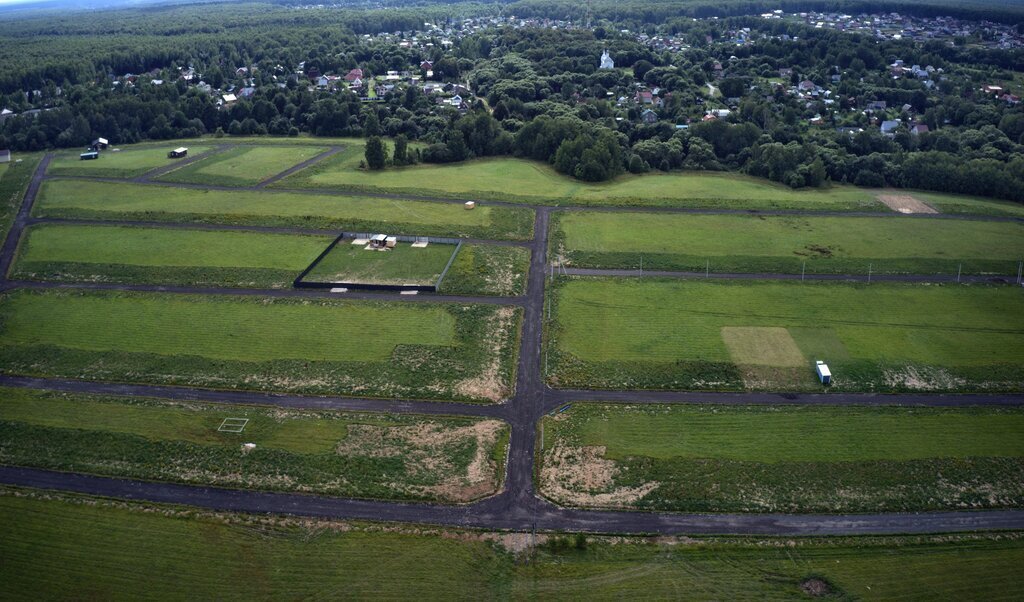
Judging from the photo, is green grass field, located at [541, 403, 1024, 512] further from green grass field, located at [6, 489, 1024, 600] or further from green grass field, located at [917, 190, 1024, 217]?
green grass field, located at [917, 190, 1024, 217]

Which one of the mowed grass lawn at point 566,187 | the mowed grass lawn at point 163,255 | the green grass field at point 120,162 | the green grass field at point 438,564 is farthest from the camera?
the green grass field at point 120,162

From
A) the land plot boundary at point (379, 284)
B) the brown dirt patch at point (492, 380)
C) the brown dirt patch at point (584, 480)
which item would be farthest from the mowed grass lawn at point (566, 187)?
the brown dirt patch at point (584, 480)

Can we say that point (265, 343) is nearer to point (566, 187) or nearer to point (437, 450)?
point (437, 450)

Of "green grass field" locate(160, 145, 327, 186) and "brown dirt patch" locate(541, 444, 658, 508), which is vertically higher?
"green grass field" locate(160, 145, 327, 186)

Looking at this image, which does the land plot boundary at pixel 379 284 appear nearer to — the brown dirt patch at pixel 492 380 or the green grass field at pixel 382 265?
the green grass field at pixel 382 265

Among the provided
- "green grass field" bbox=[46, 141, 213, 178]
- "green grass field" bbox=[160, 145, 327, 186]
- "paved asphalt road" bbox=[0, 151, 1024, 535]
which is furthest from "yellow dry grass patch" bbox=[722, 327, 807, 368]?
"green grass field" bbox=[46, 141, 213, 178]

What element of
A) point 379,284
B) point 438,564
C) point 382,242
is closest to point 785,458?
point 438,564

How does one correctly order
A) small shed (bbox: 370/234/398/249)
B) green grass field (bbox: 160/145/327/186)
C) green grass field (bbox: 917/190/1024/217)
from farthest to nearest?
green grass field (bbox: 160/145/327/186)
green grass field (bbox: 917/190/1024/217)
small shed (bbox: 370/234/398/249)
